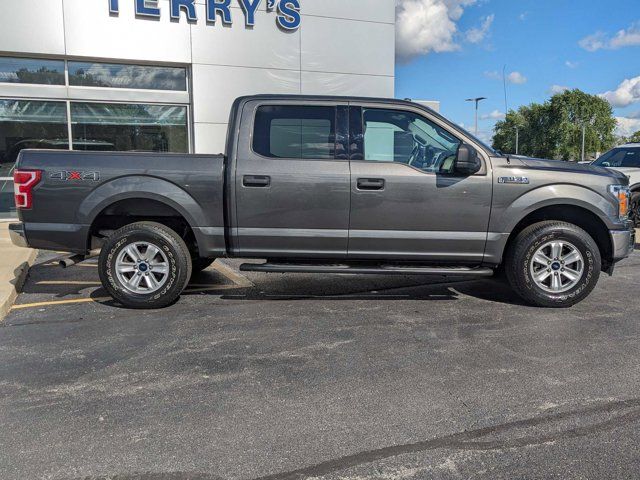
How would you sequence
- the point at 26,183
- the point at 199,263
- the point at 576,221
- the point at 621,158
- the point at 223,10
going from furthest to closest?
the point at 223,10 → the point at 621,158 → the point at 199,263 → the point at 576,221 → the point at 26,183

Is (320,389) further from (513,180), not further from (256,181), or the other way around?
(513,180)

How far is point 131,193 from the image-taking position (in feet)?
17.0

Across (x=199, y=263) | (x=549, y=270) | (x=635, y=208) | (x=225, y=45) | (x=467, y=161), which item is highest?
(x=225, y=45)

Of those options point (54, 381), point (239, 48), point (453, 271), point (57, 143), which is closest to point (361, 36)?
point (239, 48)

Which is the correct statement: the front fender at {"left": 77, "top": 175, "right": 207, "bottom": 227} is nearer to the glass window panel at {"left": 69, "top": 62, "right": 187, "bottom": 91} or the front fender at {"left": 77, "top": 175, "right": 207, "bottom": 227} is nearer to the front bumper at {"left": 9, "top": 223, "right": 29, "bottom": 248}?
the front bumper at {"left": 9, "top": 223, "right": 29, "bottom": 248}

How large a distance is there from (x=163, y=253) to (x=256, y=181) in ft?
3.89

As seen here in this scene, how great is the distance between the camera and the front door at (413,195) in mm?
5133

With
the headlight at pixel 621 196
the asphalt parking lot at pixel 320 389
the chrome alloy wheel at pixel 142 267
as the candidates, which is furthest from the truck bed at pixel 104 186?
the headlight at pixel 621 196

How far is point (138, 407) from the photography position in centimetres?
327

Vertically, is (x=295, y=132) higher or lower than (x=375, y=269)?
higher

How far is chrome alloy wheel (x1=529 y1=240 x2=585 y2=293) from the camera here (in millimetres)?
5278

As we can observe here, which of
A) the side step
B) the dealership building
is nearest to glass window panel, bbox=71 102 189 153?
the dealership building

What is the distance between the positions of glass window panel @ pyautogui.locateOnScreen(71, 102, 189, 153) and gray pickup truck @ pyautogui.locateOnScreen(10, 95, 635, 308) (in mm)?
7755

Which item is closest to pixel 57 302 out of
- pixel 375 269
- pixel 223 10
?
pixel 375 269
